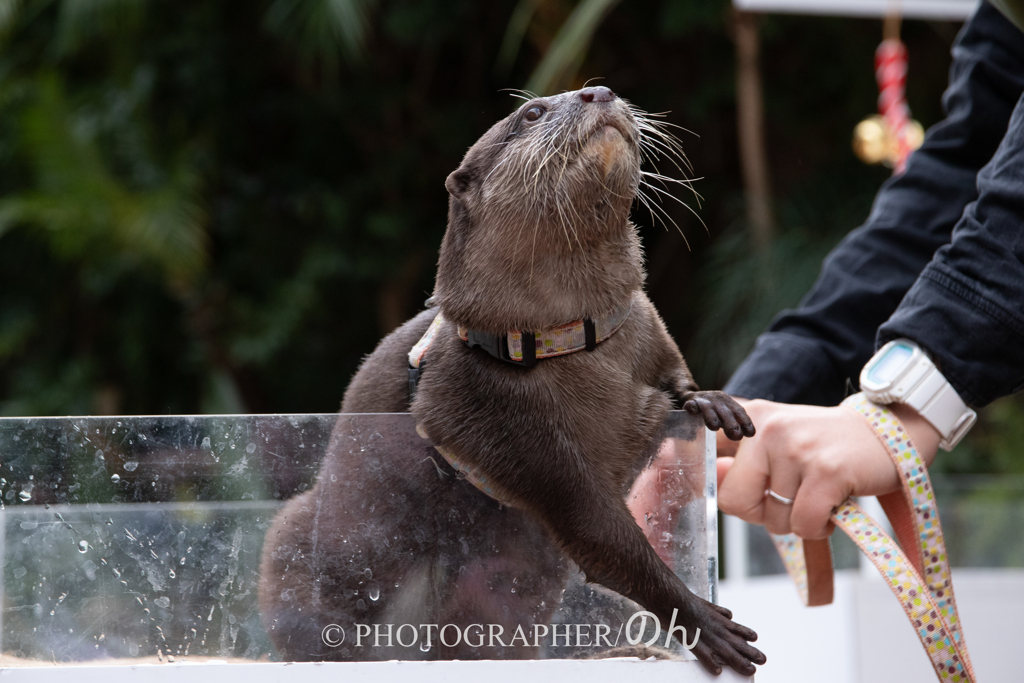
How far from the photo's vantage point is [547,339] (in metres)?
1.21

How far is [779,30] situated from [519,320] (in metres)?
4.99

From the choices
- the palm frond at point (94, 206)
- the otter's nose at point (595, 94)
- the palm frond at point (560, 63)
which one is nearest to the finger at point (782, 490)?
the otter's nose at point (595, 94)

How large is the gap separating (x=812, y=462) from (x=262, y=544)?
2.38 feet

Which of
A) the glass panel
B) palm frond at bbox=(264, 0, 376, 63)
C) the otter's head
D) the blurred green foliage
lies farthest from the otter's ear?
palm frond at bbox=(264, 0, 376, 63)

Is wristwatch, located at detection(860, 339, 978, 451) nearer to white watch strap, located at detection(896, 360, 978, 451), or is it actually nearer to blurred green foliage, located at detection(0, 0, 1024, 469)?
white watch strap, located at detection(896, 360, 978, 451)

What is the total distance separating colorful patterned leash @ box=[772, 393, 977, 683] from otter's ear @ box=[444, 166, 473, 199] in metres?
0.62

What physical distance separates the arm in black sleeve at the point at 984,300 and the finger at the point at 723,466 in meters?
0.30

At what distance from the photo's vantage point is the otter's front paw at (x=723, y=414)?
1.15m

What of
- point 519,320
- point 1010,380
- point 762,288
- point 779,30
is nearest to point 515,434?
point 519,320

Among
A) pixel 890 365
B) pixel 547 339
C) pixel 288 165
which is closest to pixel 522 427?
pixel 547 339

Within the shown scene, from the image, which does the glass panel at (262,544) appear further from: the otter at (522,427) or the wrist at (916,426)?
the wrist at (916,426)

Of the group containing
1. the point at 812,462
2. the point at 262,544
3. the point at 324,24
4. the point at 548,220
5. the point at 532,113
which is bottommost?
the point at 324,24

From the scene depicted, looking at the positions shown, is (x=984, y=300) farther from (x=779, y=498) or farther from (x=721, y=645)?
(x=721, y=645)

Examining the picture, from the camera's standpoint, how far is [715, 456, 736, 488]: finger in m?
1.41
